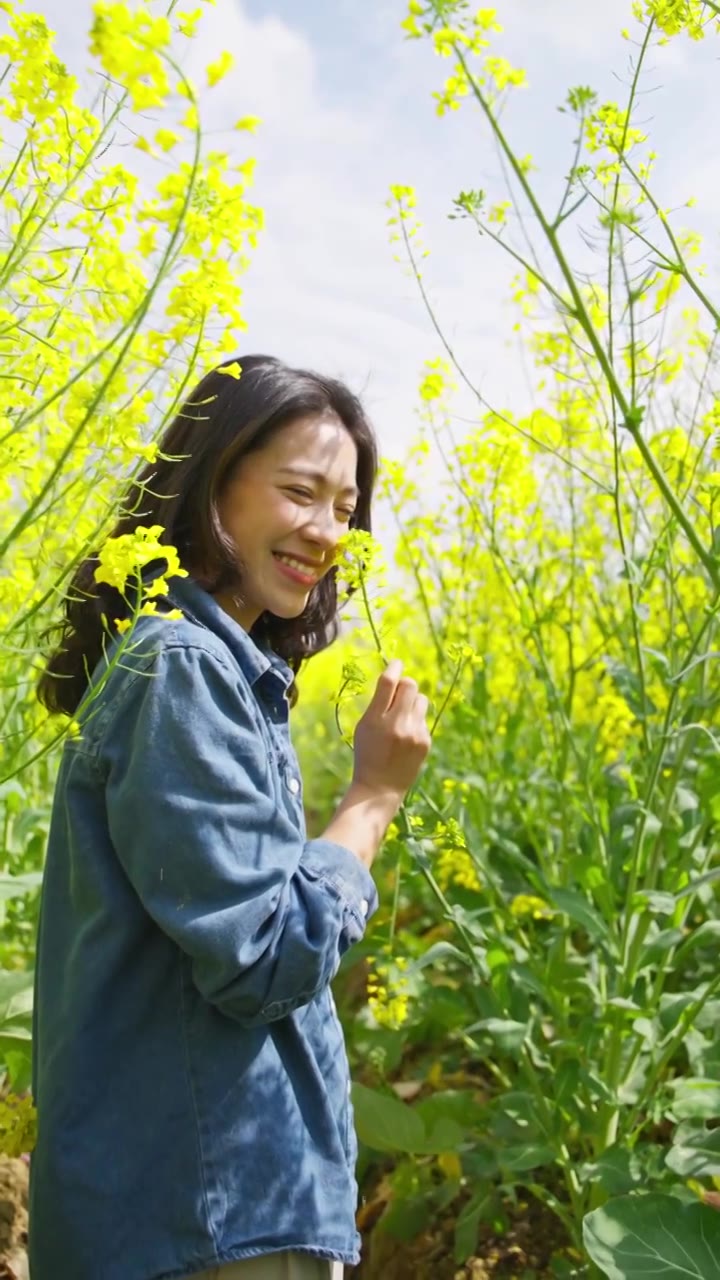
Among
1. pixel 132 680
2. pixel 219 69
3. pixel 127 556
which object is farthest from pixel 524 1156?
pixel 219 69

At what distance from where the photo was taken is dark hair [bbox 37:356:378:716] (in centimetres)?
169

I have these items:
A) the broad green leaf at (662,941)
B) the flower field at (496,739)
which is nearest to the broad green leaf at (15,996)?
the flower field at (496,739)

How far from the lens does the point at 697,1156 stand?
6.82ft

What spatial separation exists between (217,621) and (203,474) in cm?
23

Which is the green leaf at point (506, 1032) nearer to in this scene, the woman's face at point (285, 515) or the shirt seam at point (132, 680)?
the woman's face at point (285, 515)

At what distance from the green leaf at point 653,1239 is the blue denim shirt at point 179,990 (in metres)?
0.53

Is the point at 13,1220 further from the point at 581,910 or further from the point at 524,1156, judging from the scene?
the point at 581,910

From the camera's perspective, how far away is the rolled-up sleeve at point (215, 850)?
52.8 inches

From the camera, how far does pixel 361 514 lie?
2.04m

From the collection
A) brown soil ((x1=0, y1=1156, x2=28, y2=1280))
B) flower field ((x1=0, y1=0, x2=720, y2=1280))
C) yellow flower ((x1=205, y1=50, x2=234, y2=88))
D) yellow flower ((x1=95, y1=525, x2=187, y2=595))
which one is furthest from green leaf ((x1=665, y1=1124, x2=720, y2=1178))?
yellow flower ((x1=205, y1=50, x2=234, y2=88))

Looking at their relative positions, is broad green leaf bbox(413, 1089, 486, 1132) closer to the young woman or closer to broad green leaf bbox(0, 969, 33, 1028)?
broad green leaf bbox(0, 969, 33, 1028)

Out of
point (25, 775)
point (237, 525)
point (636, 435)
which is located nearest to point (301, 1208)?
point (237, 525)

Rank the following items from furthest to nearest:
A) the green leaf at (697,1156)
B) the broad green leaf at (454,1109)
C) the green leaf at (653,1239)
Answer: the broad green leaf at (454,1109) → the green leaf at (697,1156) → the green leaf at (653,1239)

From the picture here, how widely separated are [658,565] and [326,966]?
114 centimetres
